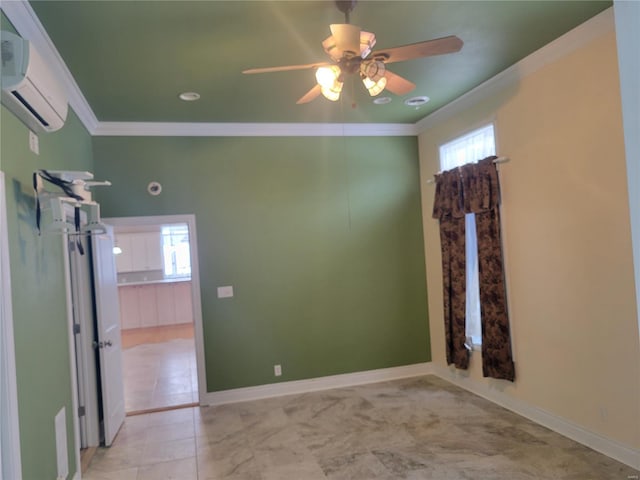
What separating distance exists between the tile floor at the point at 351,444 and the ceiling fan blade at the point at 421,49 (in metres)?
2.72

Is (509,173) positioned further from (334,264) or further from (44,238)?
(44,238)

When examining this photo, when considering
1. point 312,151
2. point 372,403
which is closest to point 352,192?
point 312,151

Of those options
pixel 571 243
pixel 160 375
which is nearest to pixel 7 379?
pixel 571 243

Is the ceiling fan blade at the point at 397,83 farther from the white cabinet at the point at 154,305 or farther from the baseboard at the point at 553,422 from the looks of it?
the white cabinet at the point at 154,305

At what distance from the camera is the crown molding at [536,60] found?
292cm

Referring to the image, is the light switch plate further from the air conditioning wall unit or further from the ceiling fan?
the ceiling fan

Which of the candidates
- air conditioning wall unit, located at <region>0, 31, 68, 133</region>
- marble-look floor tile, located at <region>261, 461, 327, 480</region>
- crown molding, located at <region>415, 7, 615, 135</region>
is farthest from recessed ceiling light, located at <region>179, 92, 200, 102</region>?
marble-look floor tile, located at <region>261, 461, 327, 480</region>

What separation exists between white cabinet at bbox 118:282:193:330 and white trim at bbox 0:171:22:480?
8.23 m

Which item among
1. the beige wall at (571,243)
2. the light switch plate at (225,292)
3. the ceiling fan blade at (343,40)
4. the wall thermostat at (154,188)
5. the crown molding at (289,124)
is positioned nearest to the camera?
the ceiling fan blade at (343,40)

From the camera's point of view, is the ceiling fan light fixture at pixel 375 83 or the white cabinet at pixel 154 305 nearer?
the ceiling fan light fixture at pixel 375 83

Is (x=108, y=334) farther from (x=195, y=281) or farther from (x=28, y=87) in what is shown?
(x=28, y=87)

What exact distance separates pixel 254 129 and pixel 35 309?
9.93ft

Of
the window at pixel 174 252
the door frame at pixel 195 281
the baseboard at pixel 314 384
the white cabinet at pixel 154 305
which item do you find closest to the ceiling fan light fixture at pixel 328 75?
the door frame at pixel 195 281

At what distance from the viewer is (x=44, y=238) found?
107 inches
